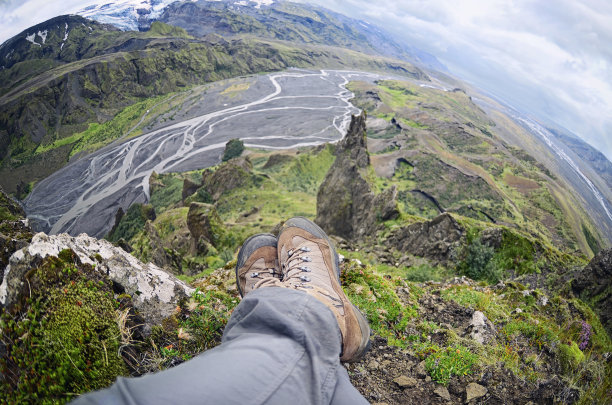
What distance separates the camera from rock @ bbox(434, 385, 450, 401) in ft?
8.96

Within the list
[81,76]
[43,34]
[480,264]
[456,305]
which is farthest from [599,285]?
[43,34]

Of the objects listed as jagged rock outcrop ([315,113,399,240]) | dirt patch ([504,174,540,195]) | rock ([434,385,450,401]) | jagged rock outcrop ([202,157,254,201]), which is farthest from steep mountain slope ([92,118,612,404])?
dirt patch ([504,174,540,195])

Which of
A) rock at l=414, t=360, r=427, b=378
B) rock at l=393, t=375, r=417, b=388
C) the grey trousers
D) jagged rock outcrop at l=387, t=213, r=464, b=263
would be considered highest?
the grey trousers

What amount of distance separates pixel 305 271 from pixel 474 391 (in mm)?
1925

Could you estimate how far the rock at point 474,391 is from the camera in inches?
106

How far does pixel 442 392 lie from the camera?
2.77 metres

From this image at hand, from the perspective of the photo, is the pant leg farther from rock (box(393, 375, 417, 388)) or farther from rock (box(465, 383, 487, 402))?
rock (box(465, 383, 487, 402))

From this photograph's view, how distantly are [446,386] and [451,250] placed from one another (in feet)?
27.9

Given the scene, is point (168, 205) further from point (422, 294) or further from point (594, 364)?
point (594, 364)

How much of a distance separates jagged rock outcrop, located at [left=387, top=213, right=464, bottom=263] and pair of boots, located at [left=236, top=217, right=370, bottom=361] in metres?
8.40

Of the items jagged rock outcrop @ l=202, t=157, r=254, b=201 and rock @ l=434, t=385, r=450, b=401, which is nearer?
rock @ l=434, t=385, r=450, b=401

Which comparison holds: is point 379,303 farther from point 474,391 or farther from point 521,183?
point 521,183

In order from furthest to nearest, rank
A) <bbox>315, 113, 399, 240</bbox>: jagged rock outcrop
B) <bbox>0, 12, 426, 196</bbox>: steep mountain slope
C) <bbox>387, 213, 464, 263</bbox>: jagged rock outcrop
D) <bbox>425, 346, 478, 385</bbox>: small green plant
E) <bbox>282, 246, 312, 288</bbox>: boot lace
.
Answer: <bbox>0, 12, 426, 196</bbox>: steep mountain slope
<bbox>315, 113, 399, 240</bbox>: jagged rock outcrop
<bbox>387, 213, 464, 263</bbox>: jagged rock outcrop
<bbox>425, 346, 478, 385</bbox>: small green plant
<bbox>282, 246, 312, 288</bbox>: boot lace

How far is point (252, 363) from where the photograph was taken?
63.0 inches
